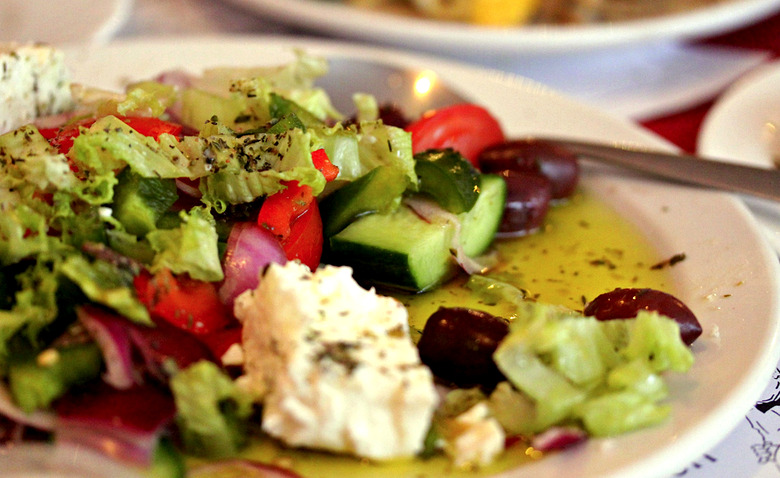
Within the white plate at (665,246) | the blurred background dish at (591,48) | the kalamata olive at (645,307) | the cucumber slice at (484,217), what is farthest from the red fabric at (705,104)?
the kalamata olive at (645,307)

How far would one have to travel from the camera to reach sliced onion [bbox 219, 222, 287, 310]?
197 cm

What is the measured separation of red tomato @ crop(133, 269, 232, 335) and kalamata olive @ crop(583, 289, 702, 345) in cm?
106

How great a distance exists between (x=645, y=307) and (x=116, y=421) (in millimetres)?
1379

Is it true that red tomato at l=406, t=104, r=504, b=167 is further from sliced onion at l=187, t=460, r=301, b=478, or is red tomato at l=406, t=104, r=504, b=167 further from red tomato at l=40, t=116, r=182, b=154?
sliced onion at l=187, t=460, r=301, b=478

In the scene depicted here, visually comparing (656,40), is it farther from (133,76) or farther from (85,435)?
(85,435)

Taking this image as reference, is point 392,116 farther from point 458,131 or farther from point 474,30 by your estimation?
point 474,30

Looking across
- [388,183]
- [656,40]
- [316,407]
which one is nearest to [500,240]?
[388,183]

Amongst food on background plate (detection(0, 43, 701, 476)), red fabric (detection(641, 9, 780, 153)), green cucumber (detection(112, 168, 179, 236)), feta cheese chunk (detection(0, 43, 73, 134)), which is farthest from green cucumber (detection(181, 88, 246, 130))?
red fabric (detection(641, 9, 780, 153))

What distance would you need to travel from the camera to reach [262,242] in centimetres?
204

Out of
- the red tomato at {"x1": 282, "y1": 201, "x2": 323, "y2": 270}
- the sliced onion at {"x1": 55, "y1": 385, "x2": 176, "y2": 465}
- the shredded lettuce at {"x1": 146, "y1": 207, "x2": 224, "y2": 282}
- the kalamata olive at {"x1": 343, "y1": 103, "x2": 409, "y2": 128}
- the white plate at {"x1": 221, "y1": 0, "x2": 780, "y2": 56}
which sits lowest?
the sliced onion at {"x1": 55, "y1": 385, "x2": 176, "y2": 465}

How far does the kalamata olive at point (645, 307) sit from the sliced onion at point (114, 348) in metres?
1.25

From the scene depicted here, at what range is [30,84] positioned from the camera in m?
2.37

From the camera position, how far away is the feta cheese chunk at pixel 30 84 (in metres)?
2.28

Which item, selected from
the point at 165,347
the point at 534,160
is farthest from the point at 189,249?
the point at 534,160
